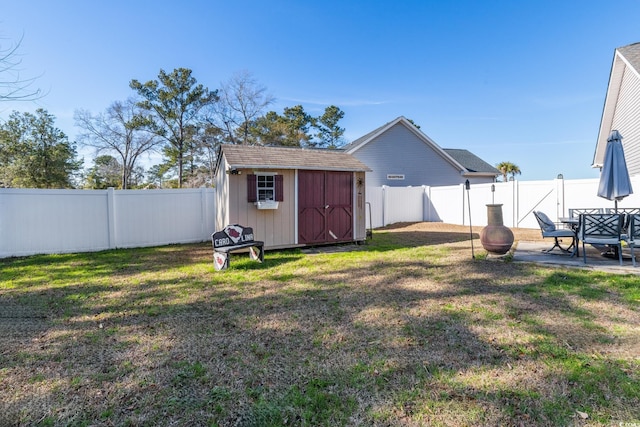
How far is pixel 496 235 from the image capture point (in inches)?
250

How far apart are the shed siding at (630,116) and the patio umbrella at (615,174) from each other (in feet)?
26.2

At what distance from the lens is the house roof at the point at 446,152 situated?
1758 cm

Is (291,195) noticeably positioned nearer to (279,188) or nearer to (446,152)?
(279,188)

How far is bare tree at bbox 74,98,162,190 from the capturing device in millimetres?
22531

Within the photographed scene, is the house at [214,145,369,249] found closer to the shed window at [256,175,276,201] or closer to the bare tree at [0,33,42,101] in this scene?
the shed window at [256,175,276,201]

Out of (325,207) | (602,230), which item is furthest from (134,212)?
(602,230)

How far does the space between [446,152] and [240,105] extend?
15877 millimetres

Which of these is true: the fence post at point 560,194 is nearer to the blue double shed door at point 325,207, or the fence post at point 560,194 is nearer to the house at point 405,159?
the blue double shed door at point 325,207

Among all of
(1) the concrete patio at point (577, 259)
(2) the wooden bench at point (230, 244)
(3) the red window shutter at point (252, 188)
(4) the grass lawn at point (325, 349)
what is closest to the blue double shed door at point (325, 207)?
(3) the red window shutter at point (252, 188)

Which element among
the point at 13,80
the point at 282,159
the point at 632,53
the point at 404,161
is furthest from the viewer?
the point at 404,161

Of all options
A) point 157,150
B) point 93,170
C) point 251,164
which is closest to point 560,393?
point 251,164

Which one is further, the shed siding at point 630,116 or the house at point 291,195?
the shed siding at point 630,116

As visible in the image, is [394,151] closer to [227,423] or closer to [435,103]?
[435,103]

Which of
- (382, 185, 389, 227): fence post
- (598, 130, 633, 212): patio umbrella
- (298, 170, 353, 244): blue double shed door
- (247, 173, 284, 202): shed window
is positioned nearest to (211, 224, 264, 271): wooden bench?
(247, 173, 284, 202): shed window
